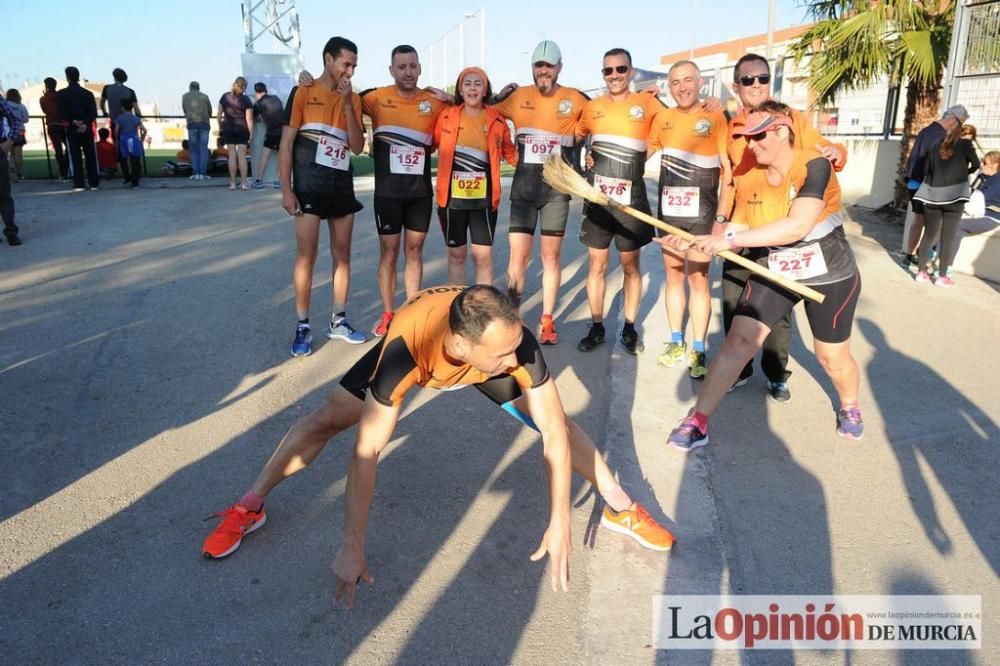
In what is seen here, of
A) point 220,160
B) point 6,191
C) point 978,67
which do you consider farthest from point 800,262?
point 220,160

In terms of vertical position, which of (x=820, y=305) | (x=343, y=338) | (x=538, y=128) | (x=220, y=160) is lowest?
(x=343, y=338)

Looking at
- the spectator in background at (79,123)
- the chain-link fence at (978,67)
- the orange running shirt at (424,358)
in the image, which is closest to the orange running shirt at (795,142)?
the orange running shirt at (424,358)

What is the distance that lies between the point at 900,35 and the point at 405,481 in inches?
447

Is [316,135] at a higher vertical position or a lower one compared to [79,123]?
lower

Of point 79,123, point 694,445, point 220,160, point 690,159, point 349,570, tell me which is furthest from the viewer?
point 220,160

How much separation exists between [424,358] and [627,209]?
2.17 metres

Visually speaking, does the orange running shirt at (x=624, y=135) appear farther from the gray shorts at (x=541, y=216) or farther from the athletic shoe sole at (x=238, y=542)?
the athletic shoe sole at (x=238, y=542)

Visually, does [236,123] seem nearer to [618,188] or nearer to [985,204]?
[618,188]

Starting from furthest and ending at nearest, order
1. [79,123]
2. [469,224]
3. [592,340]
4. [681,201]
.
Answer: [79,123] → [469,224] → [592,340] → [681,201]

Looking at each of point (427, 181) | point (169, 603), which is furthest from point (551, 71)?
point (169, 603)

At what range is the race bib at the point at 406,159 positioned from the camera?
5.78m

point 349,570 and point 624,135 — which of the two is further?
point 624,135

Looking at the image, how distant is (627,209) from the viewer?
4473 millimetres

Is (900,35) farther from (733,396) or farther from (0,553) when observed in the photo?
(0,553)
